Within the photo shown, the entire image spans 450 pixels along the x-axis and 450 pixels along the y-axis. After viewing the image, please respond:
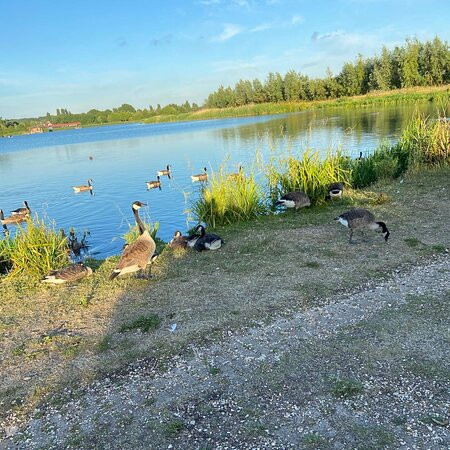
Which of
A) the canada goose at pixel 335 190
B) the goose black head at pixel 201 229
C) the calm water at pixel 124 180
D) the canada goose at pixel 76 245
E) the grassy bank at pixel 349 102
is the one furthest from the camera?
the grassy bank at pixel 349 102

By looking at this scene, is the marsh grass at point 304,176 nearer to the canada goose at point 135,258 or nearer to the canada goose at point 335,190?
the canada goose at point 335,190

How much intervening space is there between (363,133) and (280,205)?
76.8 feet

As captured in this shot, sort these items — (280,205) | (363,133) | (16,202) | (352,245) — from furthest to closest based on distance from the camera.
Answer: (363,133) < (16,202) < (280,205) < (352,245)

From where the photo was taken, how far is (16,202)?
21.5 metres

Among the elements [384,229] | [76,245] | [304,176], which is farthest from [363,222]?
[76,245]

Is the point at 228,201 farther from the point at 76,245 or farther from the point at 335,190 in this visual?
the point at 76,245

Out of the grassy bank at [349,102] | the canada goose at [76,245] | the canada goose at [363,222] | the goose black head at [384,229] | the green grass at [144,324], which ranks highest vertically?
the grassy bank at [349,102]

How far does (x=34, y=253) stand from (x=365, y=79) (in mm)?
77413

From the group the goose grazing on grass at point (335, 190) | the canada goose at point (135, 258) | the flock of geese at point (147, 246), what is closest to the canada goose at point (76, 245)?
the flock of geese at point (147, 246)

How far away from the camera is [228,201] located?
11.5m

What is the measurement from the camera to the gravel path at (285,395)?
11.7ft

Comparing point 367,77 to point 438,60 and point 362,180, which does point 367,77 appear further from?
point 362,180

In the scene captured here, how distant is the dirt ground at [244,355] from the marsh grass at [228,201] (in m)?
3.19

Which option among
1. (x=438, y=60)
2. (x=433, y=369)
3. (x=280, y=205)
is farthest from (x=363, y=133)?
(x=438, y=60)
